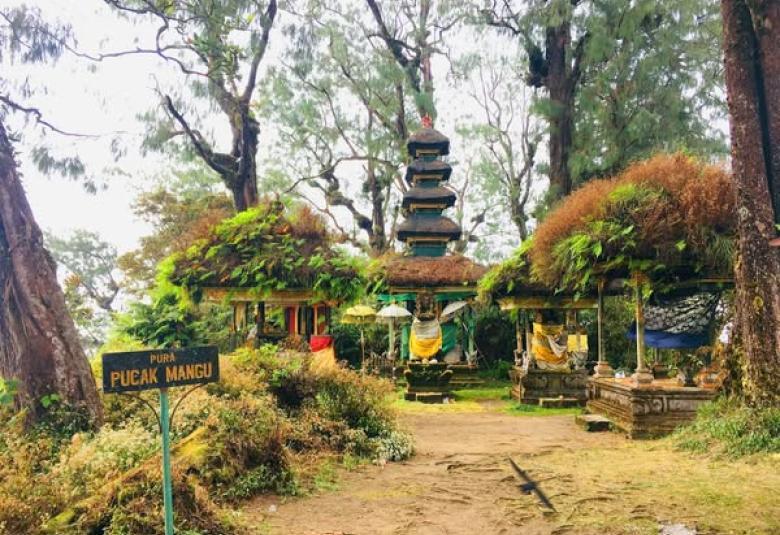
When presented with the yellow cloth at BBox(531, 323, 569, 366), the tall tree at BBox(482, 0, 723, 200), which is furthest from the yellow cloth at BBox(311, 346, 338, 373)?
the tall tree at BBox(482, 0, 723, 200)

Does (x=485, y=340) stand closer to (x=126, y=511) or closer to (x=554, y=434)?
(x=554, y=434)

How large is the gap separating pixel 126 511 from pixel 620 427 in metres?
8.64

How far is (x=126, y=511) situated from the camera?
16.4 ft

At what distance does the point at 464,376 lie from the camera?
20375 millimetres

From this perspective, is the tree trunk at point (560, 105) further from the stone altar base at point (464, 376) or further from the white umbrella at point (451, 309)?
the stone altar base at point (464, 376)

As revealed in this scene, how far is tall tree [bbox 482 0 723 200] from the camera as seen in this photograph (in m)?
20.0

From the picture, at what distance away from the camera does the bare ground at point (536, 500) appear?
5648mm

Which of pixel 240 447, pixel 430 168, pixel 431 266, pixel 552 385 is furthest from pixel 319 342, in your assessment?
pixel 430 168

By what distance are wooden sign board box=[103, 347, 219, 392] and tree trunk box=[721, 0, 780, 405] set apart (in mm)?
6998

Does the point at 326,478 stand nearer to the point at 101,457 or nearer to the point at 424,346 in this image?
the point at 101,457

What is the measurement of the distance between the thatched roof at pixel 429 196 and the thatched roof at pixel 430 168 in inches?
24.1

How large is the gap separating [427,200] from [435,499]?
17657mm

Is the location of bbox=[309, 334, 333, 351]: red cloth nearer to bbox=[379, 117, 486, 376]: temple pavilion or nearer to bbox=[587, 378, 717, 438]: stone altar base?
bbox=[379, 117, 486, 376]: temple pavilion

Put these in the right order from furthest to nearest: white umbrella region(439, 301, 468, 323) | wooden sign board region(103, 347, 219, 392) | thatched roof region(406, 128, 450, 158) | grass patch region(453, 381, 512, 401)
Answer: thatched roof region(406, 128, 450, 158) → white umbrella region(439, 301, 468, 323) → grass patch region(453, 381, 512, 401) → wooden sign board region(103, 347, 219, 392)
